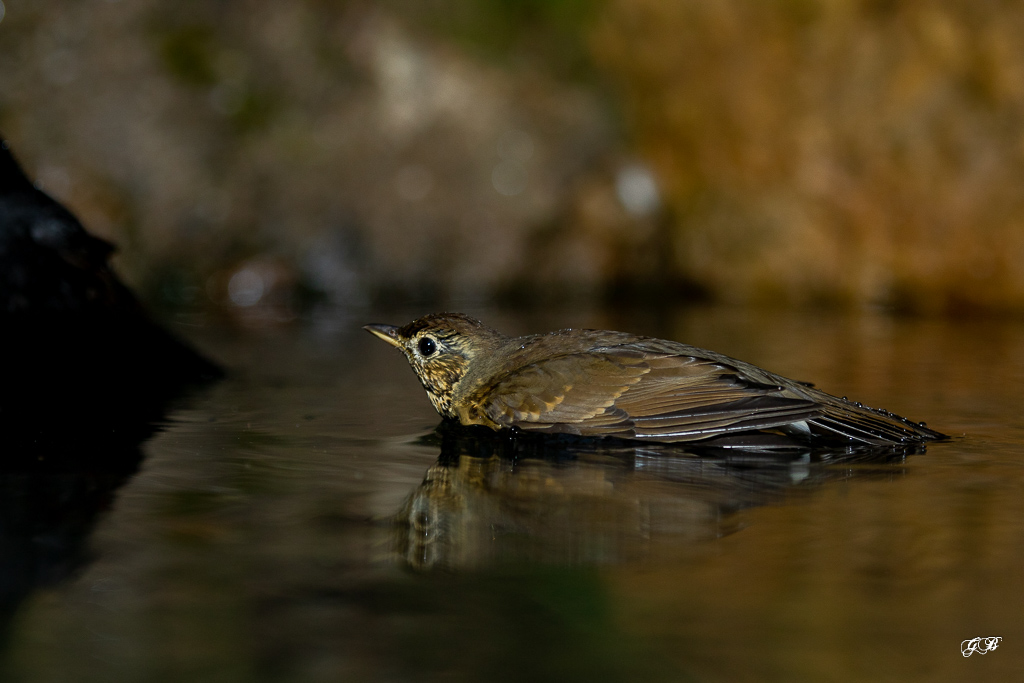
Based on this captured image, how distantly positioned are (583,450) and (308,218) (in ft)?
21.1

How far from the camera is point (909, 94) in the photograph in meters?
8.20

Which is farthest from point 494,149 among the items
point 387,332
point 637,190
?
point 387,332

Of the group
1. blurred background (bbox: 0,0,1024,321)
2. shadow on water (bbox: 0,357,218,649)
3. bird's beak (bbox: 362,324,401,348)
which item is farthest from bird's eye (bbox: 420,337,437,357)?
blurred background (bbox: 0,0,1024,321)

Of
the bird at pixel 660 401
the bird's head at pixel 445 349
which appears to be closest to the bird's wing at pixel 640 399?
the bird at pixel 660 401

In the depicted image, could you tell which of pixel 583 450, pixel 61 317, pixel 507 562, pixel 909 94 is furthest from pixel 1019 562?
pixel 909 94

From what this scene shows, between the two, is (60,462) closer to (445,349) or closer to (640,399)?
(445,349)

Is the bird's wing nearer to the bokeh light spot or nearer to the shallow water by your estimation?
the shallow water

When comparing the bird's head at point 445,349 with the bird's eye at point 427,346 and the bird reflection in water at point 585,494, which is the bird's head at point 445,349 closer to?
the bird's eye at point 427,346

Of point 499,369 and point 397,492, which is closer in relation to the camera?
point 397,492

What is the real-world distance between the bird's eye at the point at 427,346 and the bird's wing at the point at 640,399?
48 centimetres

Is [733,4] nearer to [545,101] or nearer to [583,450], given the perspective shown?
[545,101]

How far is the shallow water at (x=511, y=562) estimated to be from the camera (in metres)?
1.81

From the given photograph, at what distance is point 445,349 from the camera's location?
399 centimetres

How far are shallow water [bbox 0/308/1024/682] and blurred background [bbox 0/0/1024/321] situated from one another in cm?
509
